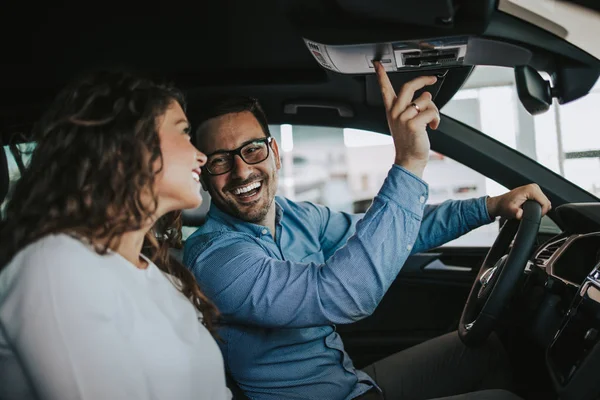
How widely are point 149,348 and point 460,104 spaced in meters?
1.51

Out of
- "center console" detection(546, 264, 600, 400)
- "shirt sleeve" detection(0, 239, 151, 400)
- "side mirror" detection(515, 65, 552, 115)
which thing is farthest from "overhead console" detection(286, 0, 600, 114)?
"shirt sleeve" detection(0, 239, 151, 400)

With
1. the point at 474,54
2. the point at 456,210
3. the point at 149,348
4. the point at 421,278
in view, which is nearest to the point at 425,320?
the point at 421,278

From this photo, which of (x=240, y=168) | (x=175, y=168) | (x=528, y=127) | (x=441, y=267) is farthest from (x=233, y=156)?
(x=528, y=127)

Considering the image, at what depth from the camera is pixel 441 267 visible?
8.48ft

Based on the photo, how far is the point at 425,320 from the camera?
250 centimetres

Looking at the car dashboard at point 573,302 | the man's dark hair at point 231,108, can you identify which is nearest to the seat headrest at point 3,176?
the man's dark hair at point 231,108

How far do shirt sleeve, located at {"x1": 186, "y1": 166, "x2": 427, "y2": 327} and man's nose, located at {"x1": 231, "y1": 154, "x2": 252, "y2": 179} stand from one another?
11.8 inches

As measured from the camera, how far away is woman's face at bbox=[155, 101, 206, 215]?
1079mm

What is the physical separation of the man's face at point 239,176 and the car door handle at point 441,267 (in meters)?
1.12

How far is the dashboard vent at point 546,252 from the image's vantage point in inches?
60.7

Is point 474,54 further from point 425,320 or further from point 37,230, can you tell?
point 425,320

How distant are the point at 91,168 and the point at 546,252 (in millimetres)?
1196

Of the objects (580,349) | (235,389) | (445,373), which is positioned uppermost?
(580,349)

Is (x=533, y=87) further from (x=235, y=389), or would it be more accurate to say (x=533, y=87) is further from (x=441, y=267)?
(x=441, y=267)
